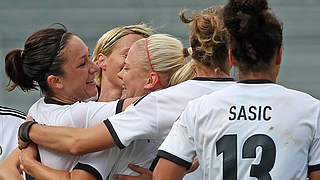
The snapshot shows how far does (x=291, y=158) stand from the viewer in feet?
6.74

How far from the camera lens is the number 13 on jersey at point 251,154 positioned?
206 centimetres

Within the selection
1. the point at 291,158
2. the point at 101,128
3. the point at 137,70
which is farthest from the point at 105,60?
the point at 291,158

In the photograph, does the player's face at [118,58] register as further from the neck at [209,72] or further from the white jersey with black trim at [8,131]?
the neck at [209,72]

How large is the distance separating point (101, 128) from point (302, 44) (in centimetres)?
458

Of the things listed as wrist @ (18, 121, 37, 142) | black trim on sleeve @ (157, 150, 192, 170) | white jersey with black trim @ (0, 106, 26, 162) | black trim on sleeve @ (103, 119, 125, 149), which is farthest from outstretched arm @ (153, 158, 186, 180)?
white jersey with black trim @ (0, 106, 26, 162)

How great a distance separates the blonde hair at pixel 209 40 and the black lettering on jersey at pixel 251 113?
0.29 m

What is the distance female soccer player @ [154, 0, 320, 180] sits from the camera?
2051 mm

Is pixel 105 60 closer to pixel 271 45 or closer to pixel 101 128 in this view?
pixel 101 128

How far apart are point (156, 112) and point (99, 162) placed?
1.01 feet

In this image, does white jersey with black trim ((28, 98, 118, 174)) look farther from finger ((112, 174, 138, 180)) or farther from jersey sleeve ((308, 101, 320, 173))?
jersey sleeve ((308, 101, 320, 173))

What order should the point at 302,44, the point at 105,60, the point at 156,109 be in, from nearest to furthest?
the point at 156,109 < the point at 105,60 < the point at 302,44

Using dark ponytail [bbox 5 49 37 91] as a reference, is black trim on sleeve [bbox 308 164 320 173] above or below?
below

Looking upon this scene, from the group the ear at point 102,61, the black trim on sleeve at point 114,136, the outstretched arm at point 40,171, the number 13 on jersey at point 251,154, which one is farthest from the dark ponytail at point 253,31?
the ear at point 102,61

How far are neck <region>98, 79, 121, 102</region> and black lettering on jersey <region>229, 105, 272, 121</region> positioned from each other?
1.21m
